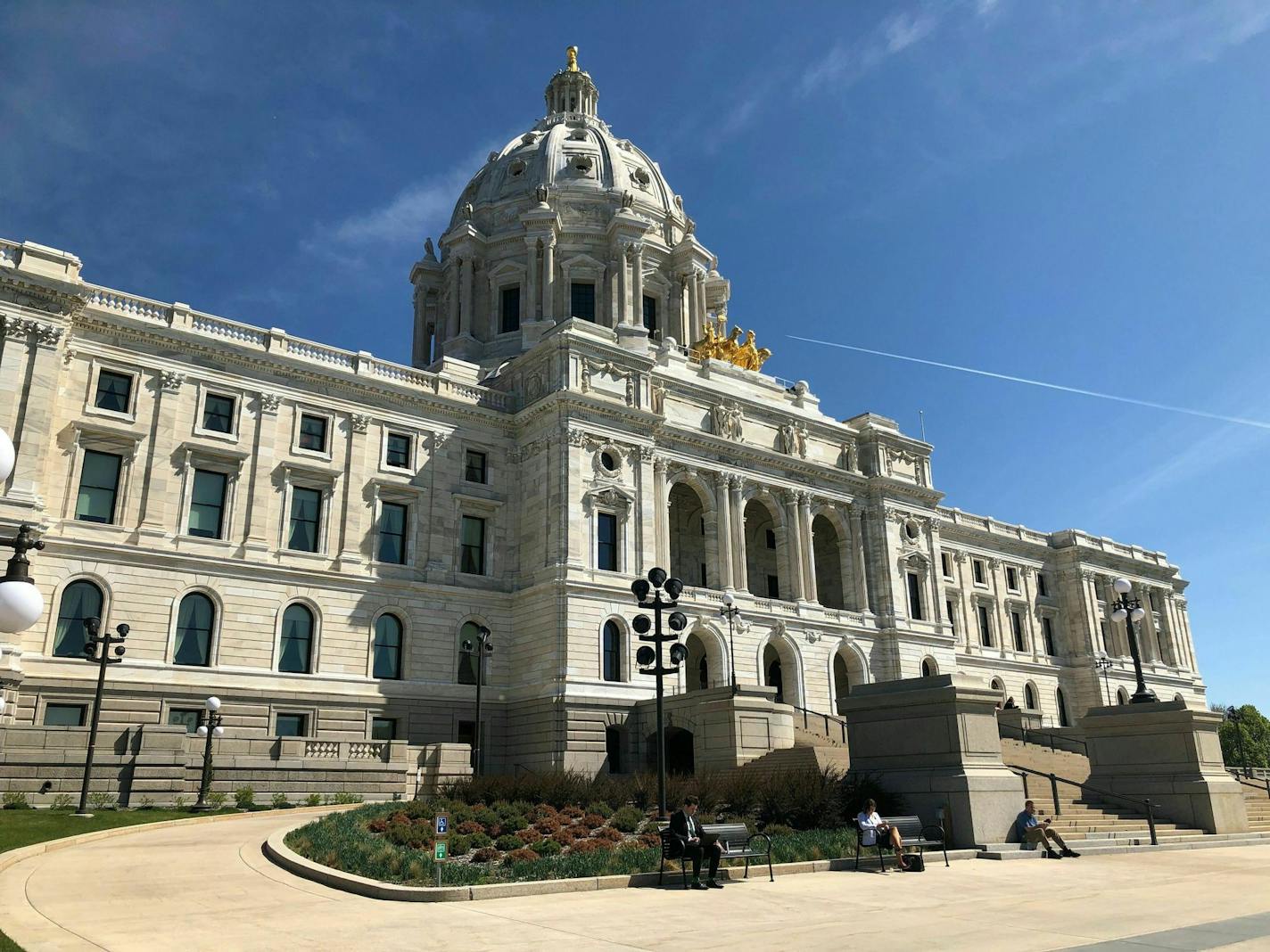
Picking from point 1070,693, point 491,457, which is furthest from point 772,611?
point 1070,693

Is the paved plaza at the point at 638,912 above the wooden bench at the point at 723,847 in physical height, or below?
below

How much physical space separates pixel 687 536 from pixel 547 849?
36458mm

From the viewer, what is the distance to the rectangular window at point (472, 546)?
44625 mm

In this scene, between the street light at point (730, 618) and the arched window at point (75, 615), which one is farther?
the street light at point (730, 618)

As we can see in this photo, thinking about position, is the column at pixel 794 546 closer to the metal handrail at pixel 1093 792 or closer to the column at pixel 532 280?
the column at pixel 532 280

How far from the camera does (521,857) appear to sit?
1784 centimetres

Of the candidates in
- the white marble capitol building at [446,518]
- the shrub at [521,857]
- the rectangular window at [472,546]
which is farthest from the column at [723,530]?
the shrub at [521,857]

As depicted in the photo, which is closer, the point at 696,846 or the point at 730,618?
the point at 696,846

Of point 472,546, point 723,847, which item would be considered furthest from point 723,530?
point 723,847

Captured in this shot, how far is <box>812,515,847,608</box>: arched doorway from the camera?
57.2 m

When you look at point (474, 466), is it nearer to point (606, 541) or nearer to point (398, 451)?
point (398, 451)

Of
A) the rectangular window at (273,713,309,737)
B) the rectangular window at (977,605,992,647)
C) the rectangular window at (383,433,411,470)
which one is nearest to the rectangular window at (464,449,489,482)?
the rectangular window at (383,433,411,470)

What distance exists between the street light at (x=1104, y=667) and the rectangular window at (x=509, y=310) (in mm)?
47775

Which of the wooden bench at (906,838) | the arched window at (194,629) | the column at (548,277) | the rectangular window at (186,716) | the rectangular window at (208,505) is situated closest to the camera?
the wooden bench at (906,838)
